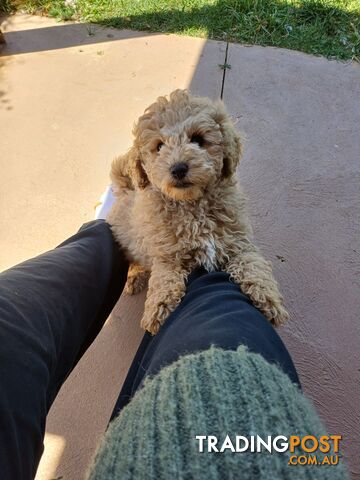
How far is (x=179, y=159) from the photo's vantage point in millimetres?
1599

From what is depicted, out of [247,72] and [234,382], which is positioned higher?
[247,72]

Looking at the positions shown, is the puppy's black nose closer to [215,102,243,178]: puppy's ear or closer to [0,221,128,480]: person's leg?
[215,102,243,178]: puppy's ear

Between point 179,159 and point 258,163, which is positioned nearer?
point 179,159

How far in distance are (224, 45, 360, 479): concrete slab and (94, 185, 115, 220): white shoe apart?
2.93 ft

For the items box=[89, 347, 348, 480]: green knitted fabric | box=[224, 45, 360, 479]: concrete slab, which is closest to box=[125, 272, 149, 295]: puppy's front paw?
box=[224, 45, 360, 479]: concrete slab

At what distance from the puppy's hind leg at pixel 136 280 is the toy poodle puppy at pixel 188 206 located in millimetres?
341

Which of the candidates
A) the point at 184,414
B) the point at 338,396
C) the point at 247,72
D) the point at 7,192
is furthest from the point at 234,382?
the point at 247,72

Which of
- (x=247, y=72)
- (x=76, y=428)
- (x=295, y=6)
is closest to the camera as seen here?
(x=76, y=428)

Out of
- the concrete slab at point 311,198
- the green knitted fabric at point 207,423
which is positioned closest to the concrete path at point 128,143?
the concrete slab at point 311,198

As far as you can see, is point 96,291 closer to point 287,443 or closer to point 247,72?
point 287,443

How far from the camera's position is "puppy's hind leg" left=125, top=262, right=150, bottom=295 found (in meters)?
2.20

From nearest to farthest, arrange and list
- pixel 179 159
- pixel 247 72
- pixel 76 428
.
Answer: pixel 179 159
pixel 76 428
pixel 247 72

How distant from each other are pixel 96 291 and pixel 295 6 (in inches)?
134

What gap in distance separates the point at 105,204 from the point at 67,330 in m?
1.17
